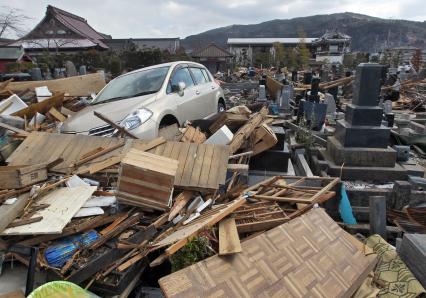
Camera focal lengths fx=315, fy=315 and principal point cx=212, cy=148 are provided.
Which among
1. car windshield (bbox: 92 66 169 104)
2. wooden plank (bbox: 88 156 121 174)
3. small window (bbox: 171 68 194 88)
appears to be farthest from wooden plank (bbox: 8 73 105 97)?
wooden plank (bbox: 88 156 121 174)

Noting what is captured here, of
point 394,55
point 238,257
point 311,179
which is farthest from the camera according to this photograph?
point 394,55

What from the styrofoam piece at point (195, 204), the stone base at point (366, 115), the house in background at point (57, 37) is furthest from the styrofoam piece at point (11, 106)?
the house in background at point (57, 37)

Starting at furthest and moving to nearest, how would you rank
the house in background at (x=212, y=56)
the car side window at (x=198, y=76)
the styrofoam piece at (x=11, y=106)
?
the house in background at (x=212, y=56) → the car side window at (x=198, y=76) → the styrofoam piece at (x=11, y=106)

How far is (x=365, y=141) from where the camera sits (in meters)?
5.76

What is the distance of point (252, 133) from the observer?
18.6ft

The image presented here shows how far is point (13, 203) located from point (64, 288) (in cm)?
148

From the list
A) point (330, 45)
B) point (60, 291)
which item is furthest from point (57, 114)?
point (330, 45)

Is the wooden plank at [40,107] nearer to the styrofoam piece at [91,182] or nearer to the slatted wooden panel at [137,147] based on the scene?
the slatted wooden panel at [137,147]

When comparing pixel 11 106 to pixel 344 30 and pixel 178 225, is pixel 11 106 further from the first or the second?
pixel 344 30

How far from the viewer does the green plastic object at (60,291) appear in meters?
2.41

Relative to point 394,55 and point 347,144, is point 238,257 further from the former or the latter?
point 394,55

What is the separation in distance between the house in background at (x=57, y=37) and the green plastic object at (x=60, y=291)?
33685mm

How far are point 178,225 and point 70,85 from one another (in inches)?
327

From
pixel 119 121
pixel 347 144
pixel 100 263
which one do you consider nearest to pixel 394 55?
pixel 347 144
